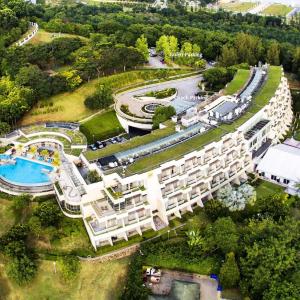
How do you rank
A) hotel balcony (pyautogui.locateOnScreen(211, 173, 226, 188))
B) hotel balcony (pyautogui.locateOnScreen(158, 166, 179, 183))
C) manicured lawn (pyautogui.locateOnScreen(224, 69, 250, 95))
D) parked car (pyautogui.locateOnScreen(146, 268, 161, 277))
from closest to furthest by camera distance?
1. parked car (pyautogui.locateOnScreen(146, 268, 161, 277))
2. hotel balcony (pyautogui.locateOnScreen(158, 166, 179, 183))
3. hotel balcony (pyautogui.locateOnScreen(211, 173, 226, 188))
4. manicured lawn (pyautogui.locateOnScreen(224, 69, 250, 95))

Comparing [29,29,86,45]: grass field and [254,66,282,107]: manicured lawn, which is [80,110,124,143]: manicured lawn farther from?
[29,29,86,45]: grass field

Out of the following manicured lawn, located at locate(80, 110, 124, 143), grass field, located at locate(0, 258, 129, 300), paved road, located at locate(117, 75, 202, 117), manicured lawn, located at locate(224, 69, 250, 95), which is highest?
manicured lawn, located at locate(224, 69, 250, 95)

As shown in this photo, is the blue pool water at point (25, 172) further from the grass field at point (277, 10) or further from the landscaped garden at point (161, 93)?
the grass field at point (277, 10)

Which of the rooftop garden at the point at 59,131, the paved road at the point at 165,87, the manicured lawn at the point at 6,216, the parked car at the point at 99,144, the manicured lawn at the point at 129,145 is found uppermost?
the manicured lawn at the point at 129,145

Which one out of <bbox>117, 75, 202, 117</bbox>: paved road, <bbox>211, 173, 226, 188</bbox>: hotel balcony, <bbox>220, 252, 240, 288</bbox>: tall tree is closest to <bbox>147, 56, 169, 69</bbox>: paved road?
<bbox>117, 75, 202, 117</bbox>: paved road

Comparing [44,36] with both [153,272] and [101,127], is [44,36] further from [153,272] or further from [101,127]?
[153,272]

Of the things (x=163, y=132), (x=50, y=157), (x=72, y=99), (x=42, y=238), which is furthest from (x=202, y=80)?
(x=42, y=238)

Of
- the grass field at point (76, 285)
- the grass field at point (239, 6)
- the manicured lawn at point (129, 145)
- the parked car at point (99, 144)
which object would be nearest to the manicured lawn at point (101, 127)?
the parked car at point (99, 144)

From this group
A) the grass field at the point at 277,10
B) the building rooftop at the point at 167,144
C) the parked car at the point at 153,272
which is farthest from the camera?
the grass field at the point at 277,10
